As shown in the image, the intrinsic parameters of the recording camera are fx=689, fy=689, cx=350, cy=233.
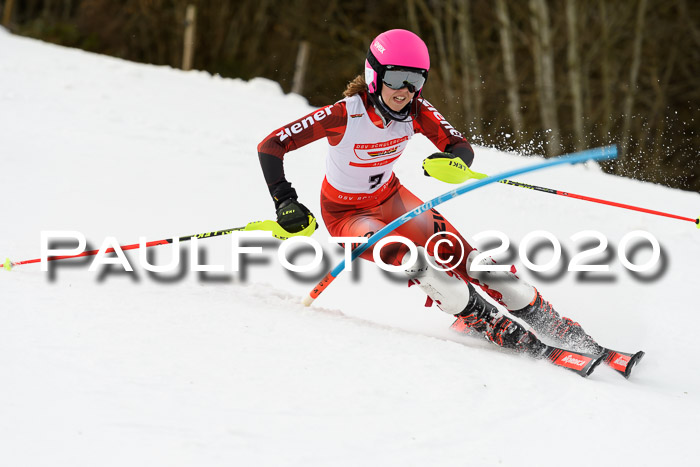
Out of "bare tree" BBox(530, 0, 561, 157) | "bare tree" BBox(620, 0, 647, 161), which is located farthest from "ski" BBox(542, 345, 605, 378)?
"bare tree" BBox(620, 0, 647, 161)

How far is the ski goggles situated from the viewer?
312 centimetres

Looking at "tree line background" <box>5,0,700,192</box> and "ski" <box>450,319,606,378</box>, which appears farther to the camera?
"tree line background" <box>5,0,700,192</box>

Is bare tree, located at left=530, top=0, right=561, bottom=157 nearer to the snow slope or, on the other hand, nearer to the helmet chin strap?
the snow slope

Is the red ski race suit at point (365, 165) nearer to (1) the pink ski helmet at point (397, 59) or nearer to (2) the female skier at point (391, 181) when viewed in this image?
(2) the female skier at point (391, 181)

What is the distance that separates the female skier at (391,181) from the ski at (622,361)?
0.42 ft

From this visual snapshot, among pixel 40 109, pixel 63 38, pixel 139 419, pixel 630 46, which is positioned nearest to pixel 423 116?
pixel 139 419

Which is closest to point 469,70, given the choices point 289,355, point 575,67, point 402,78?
point 575,67

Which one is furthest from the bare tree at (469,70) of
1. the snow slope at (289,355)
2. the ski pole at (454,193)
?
the ski pole at (454,193)

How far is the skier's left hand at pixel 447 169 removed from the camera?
3.16 metres

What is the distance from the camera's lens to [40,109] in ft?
22.2

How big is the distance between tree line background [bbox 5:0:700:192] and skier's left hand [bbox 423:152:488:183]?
8728 mm

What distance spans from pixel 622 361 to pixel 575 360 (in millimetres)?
312

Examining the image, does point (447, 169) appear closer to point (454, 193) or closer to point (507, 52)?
point (454, 193)

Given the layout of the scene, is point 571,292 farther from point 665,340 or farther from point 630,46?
point 630,46
